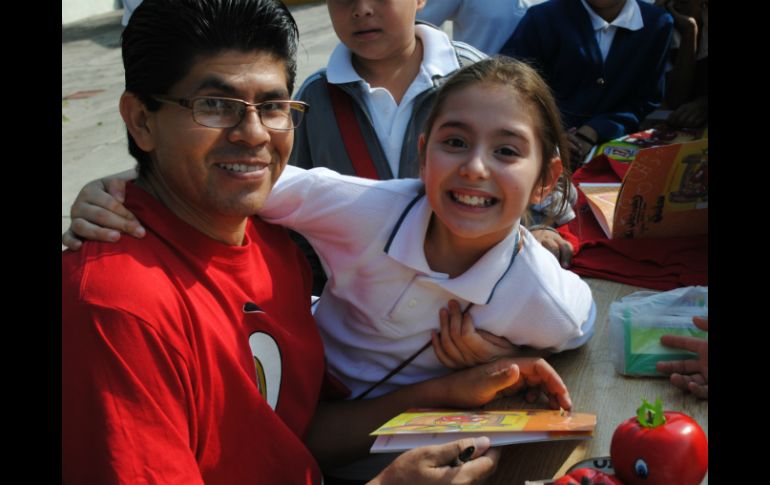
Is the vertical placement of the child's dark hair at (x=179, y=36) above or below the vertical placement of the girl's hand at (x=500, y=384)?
above

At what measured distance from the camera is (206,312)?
1.55 metres

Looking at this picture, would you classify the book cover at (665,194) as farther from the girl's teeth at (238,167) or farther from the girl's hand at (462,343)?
the girl's teeth at (238,167)

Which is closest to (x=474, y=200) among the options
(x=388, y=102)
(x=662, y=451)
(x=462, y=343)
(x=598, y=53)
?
(x=462, y=343)

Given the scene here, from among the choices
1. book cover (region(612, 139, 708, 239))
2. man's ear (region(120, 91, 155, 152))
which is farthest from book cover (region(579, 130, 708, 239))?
man's ear (region(120, 91, 155, 152))

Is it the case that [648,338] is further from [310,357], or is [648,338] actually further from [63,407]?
[63,407]

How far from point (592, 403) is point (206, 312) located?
0.83 metres

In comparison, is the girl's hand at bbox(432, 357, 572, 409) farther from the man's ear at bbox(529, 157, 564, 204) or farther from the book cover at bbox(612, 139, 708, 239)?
the book cover at bbox(612, 139, 708, 239)

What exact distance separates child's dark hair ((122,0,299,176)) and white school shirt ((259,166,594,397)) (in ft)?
1.38

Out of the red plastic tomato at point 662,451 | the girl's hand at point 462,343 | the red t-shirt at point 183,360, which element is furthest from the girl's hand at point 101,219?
the red plastic tomato at point 662,451

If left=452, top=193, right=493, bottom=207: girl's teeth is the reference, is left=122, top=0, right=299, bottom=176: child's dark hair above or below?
above

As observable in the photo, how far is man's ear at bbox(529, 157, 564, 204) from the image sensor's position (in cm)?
195

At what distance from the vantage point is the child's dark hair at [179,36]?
1.60m

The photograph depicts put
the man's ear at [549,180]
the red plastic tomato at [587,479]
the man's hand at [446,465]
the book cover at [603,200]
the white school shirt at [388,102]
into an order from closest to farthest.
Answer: the red plastic tomato at [587,479] < the man's hand at [446,465] < the man's ear at [549,180] < the book cover at [603,200] < the white school shirt at [388,102]
